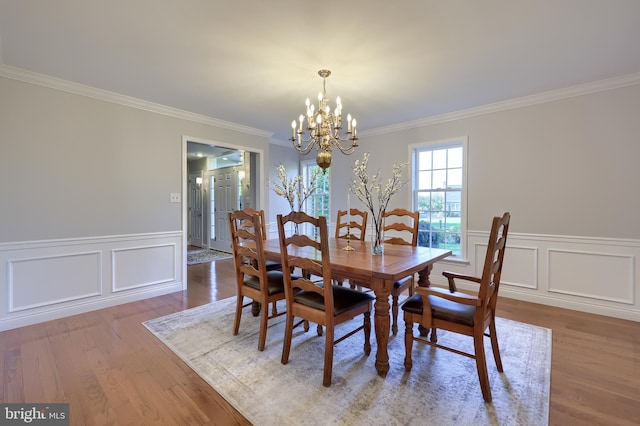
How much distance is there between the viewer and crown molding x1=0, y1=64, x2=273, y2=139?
8.68 feet

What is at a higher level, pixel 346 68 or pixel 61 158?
pixel 346 68

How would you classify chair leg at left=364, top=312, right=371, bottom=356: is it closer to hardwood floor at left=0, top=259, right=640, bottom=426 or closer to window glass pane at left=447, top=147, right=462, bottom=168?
hardwood floor at left=0, top=259, right=640, bottom=426

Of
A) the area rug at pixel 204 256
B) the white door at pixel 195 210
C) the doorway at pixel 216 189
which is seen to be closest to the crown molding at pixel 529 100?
the doorway at pixel 216 189

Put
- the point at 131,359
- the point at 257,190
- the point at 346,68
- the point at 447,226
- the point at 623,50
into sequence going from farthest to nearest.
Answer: the point at 257,190
the point at 447,226
the point at 346,68
the point at 623,50
the point at 131,359

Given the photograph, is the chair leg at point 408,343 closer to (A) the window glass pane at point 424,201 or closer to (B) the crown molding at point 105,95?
(A) the window glass pane at point 424,201

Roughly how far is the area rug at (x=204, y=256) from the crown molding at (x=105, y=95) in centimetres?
278

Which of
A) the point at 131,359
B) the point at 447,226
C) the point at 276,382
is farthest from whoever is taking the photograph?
the point at 447,226

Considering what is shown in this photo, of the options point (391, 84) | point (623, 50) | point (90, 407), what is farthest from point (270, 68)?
point (623, 50)

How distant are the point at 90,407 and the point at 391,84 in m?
3.47

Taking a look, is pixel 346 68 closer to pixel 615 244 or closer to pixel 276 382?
pixel 276 382

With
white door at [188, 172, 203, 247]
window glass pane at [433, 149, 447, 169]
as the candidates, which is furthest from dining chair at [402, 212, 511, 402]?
white door at [188, 172, 203, 247]

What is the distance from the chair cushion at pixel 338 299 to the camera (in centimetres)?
195

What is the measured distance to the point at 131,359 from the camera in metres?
2.15

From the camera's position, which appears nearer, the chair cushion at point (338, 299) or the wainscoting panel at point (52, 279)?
the chair cushion at point (338, 299)
